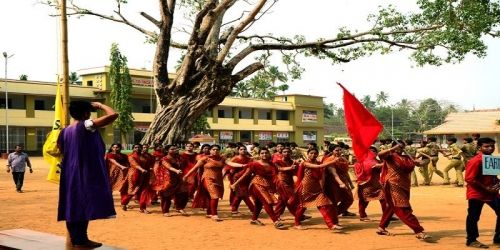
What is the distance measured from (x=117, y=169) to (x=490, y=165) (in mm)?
8544

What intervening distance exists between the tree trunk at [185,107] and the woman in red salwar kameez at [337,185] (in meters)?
6.58

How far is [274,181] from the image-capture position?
32.7 ft

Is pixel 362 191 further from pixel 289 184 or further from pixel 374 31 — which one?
pixel 374 31

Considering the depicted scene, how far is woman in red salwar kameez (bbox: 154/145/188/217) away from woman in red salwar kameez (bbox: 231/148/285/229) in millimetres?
2075

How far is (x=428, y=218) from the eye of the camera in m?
10.4

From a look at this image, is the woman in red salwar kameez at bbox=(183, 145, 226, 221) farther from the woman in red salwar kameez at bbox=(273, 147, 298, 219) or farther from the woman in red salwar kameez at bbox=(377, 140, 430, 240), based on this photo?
the woman in red salwar kameez at bbox=(377, 140, 430, 240)

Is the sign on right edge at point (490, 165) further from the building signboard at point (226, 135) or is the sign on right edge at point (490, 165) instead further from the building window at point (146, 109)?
the building signboard at point (226, 135)

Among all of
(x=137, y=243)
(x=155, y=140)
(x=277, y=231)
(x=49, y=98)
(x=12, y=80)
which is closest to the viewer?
(x=137, y=243)

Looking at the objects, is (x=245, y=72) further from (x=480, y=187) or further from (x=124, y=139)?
(x=124, y=139)

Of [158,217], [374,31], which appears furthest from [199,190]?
[374,31]

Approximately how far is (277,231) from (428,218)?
3255mm

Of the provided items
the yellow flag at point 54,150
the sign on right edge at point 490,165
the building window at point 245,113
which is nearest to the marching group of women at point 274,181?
the sign on right edge at point 490,165

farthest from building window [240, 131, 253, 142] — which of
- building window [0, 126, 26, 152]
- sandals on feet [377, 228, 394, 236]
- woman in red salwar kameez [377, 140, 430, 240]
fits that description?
woman in red salwar kameez [377, 140, 430, 240]

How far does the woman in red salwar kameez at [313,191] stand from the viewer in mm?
9141
